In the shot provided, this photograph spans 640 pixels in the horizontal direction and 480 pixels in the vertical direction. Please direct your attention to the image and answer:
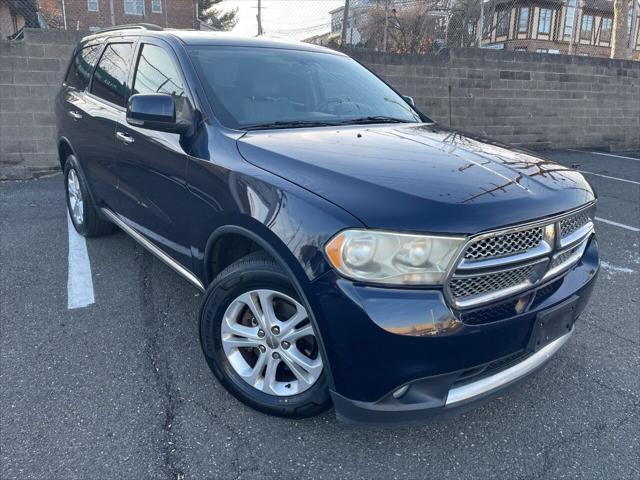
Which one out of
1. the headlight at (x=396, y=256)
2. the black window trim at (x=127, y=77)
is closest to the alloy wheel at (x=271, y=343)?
the headlight at (x=396, y=256)

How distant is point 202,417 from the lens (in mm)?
2480

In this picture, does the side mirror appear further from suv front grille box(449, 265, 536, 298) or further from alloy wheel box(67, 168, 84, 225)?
alloy wheel box(67, 168, 84, 225)

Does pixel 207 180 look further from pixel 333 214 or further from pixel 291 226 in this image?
pixel 333 214

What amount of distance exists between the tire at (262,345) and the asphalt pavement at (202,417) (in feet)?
0.46

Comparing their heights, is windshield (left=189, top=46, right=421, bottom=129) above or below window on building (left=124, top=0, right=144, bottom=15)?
below

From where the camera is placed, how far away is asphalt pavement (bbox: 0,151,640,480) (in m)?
2.20

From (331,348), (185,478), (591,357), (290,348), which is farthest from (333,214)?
(591,357)

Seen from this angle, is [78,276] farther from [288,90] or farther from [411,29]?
[411,29]

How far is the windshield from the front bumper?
1322mm

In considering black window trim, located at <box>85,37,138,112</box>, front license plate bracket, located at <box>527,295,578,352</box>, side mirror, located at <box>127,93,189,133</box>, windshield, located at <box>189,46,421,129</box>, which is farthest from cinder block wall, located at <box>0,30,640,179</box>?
front license plate bracket, located at <box>527,295,578,352</box>

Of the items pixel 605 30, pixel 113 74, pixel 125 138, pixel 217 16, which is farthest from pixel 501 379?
pixel 217 16

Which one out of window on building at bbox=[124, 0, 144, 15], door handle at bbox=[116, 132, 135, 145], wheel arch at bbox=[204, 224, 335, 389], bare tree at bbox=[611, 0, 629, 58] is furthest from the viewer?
window on building at bbox=[124, 0, 144, 15]

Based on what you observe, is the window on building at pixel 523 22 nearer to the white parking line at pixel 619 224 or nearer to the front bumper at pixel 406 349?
the white parking line at pixel 619 224

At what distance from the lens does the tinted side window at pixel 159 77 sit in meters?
2.92
